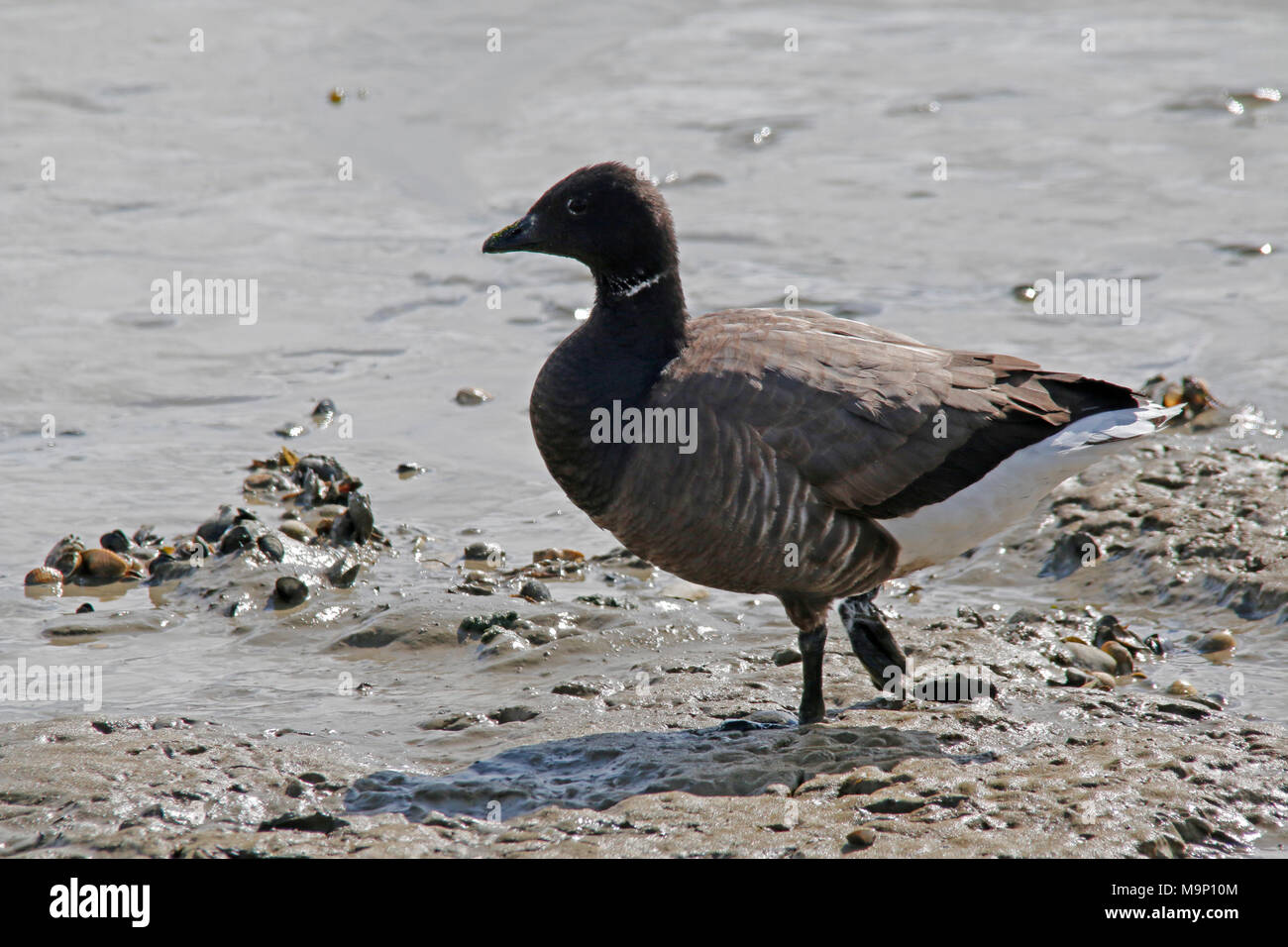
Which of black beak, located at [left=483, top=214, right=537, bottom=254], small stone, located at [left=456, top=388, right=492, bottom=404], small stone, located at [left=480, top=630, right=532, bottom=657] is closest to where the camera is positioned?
black beak, located at [left=483, top=214, right=537, bottom=254]

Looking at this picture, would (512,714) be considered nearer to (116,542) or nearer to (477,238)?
(116,542)

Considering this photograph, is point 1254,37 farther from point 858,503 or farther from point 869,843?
point 869,843

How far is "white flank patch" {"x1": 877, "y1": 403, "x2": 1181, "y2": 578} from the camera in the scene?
21.2 ft

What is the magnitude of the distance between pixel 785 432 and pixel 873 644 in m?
1.23

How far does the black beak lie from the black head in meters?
0.08

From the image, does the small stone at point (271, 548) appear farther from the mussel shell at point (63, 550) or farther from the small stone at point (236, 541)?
the mussel shell at point (63, 550)

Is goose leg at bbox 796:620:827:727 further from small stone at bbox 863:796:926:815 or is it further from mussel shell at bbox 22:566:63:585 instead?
mussel shell at bbox 22:566:63:585

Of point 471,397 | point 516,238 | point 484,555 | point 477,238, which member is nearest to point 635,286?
point 516,238

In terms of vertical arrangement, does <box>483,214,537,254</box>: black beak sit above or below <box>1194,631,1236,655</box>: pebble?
above

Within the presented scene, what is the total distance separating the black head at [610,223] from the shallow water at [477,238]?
1.89 meters

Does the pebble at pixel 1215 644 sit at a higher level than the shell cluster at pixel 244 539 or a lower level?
lower

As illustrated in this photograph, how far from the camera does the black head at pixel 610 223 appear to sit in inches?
266

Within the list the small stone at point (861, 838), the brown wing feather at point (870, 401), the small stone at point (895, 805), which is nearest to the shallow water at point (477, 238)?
the brown wing feather at point (870, 401)

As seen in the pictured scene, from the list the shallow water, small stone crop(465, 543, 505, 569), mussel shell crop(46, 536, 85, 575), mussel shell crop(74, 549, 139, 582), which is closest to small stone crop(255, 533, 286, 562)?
the shallow water
